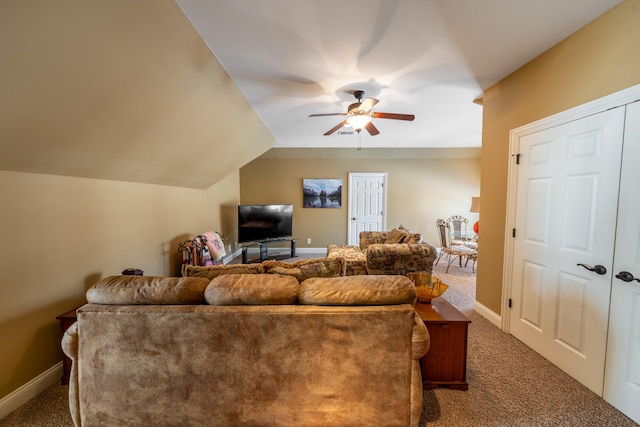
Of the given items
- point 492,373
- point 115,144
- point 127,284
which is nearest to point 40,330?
point 127,284

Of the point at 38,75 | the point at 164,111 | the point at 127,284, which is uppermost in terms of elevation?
the point at 164,111

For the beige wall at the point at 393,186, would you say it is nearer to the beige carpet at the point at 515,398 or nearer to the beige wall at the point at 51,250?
the beige wall at the point at 51,250

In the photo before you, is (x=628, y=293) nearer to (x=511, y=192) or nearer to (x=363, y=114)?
(x=511, y=192)

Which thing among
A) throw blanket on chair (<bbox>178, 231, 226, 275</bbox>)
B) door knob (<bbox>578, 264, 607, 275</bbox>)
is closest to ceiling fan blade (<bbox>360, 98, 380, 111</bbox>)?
door knob (<bbox>578, 264, 607, 275</bbox>)

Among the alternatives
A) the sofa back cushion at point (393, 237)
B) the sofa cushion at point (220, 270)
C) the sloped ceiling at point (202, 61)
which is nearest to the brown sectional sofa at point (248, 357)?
the sofa cushion at point (220, 270)

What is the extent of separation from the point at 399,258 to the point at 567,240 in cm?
145

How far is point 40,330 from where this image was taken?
1.86m

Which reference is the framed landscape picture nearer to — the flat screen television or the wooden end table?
the flat screen television

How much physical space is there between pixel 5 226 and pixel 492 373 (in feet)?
12.4

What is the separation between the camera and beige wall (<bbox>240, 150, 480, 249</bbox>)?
6238mm

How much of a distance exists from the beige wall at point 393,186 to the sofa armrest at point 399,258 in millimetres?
3469

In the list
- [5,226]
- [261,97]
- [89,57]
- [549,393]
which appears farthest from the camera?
[261,97]

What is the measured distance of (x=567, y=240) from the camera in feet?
6.58

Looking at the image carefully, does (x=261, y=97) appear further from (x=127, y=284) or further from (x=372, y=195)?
(x=372, y=195)
